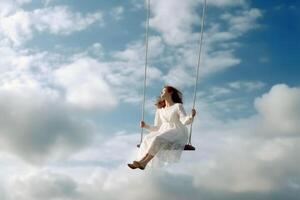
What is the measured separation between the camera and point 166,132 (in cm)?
1405

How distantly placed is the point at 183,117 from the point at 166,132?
1.86 ft

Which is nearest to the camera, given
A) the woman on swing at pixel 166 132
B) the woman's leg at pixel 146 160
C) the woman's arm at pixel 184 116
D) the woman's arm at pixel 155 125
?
the woman's leg at pixel 146 160

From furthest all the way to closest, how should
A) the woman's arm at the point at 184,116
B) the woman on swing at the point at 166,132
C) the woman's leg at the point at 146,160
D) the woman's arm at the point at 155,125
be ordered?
the woman's arm at the point at 155,125
the woman's arm at the point at 184,116
the woman on swing at the point at 166,132
the woman's leg at the point at 146,160

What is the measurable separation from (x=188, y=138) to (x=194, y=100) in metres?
0.86

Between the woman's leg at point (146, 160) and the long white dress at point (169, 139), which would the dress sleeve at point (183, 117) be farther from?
the woman's leg at point (146, 160)

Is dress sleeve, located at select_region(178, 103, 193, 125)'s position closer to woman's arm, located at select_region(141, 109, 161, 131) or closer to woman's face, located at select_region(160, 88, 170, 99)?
woman's face, located at select_region(160, 88, 170, 99)

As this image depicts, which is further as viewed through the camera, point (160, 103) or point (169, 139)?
point (160, 103)

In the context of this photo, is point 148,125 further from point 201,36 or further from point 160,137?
point 201,36

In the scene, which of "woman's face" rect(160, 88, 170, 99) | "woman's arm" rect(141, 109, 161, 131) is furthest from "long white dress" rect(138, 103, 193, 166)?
"woman's face" rect(160, 88, 170, 99)

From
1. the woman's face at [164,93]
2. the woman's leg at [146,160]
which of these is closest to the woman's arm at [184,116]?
the woman's face at [164,93]

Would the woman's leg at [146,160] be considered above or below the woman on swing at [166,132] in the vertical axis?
below

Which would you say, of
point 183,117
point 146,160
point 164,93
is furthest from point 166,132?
point 164,93

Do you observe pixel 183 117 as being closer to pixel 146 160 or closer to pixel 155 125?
pixel 155 125

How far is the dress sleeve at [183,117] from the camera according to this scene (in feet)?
46.3
